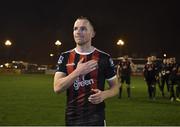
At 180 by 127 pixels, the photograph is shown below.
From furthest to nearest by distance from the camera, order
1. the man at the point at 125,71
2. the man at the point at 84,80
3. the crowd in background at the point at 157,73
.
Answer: the man at the point at 125,71 → the crowd in background at the point at 157,73 → the man at the point at 84,80

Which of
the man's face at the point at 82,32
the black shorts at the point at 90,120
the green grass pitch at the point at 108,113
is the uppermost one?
the man's face at the point at 82,32

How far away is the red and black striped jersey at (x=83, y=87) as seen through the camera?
5.12 metres

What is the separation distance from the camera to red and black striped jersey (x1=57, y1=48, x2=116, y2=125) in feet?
16.8

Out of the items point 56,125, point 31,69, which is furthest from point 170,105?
point 31,69

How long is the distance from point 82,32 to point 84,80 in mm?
532

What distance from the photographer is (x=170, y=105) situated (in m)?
20.0

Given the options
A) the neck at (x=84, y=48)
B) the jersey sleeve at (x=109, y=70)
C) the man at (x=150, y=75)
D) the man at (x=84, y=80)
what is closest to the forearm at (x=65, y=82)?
the man at (x=84, y=80)

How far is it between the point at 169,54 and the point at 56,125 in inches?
3406

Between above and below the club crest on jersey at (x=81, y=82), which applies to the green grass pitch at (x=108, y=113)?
below

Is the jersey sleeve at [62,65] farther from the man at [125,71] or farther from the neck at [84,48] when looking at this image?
the man at [125,71]

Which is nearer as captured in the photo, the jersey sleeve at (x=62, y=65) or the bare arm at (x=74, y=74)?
the bare arm at (x=74, y=74)

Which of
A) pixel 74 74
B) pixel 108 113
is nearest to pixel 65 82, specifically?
pixel 74 74

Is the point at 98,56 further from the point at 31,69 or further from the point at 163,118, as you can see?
the point at 31,69

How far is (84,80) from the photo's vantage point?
5102mm
